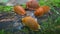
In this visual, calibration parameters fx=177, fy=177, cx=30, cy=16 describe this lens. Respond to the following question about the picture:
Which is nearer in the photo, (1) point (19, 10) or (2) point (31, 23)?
(2) point (31, 23)

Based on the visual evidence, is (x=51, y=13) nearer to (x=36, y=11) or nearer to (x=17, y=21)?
(x=36, y=11)

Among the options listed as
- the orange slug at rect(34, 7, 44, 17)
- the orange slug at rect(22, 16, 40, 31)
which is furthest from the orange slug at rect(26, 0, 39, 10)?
the orange slug at rect(22, 16, 40, 31)

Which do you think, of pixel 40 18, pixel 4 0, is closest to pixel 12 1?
pixel 4 0

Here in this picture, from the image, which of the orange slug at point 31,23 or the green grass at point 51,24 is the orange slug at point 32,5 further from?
the orange slug at point 31,23

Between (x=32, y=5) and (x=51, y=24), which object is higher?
(x=32, y=5)

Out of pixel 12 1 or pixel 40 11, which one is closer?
pixel 40 11

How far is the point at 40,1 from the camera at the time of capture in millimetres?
1365

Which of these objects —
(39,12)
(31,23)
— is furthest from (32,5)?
(31,23)

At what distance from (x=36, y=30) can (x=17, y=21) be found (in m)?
0.15

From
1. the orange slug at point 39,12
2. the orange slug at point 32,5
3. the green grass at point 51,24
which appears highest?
the orange slug at point 32,5

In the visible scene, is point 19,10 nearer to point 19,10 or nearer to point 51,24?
point 19,10

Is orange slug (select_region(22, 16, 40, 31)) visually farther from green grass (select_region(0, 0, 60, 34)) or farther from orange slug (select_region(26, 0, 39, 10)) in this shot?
→ orange slug (select_region(26, 0, 39, 10))

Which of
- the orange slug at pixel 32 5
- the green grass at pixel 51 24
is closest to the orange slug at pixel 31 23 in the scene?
the green grass at pixel 51 24

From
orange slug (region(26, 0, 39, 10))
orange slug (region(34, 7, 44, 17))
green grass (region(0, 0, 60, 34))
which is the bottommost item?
green grass (region(0, 0, 60, 34))
